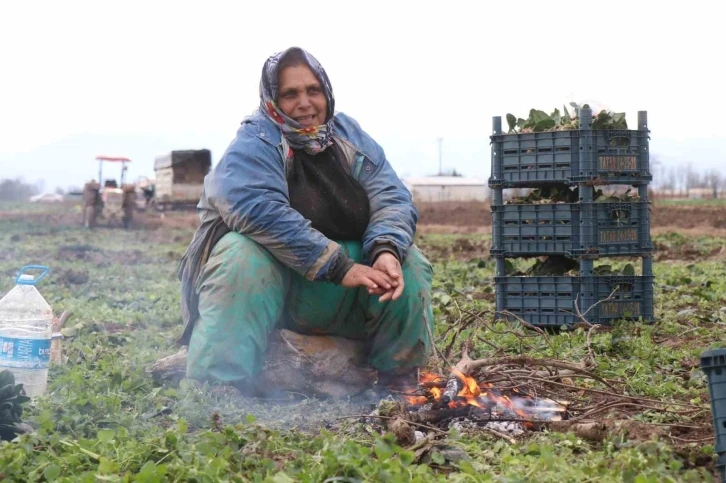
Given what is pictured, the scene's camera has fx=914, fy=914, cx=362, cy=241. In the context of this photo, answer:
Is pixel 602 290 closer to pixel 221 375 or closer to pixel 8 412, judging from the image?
pixel 221 375

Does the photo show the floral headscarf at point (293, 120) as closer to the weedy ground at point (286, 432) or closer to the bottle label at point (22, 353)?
the weedy ground at point (286, 432)

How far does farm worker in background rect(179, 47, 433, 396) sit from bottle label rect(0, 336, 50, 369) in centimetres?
→ 67

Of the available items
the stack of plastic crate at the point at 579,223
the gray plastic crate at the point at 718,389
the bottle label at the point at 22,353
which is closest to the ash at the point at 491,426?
the gray plastic crate at the point at 718,389

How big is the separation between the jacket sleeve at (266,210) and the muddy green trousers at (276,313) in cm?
12

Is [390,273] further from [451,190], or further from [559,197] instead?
[451,190]

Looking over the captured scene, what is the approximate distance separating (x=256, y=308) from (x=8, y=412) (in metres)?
1.20

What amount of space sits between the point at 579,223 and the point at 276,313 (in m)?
2.86

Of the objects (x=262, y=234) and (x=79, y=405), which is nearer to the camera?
(x=79, y=405)

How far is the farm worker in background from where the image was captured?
4.21 metres

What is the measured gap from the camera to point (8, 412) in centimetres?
351

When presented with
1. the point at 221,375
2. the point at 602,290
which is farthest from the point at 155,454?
the point at 602,290

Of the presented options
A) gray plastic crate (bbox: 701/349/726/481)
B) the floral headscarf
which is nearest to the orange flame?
gray plastic crate (bbox: 701/349/726/481)

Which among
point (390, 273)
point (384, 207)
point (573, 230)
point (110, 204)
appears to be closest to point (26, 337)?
point (390, 273)

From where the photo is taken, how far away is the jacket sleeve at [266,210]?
4.17m
